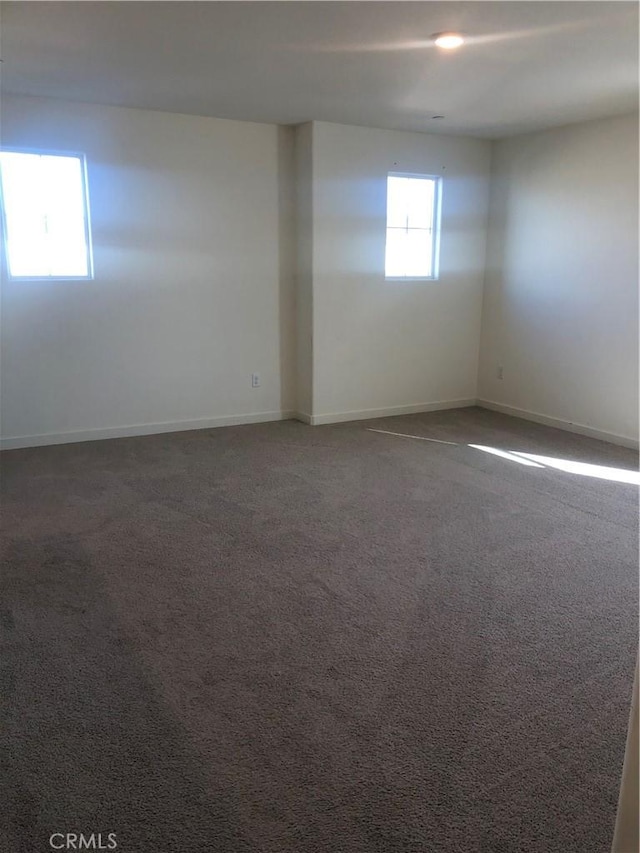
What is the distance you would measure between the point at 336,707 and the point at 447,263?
186 inches

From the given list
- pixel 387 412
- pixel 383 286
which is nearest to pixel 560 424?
pixel 387 412

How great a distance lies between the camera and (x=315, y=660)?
2.36 m

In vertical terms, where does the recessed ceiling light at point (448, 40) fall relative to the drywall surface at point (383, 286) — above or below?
above

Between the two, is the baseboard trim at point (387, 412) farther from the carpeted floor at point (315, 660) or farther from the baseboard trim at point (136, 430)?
the carpeted floor at point (315, 660)

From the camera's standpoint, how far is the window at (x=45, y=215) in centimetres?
457

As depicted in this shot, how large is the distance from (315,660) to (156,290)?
3564 millimetres

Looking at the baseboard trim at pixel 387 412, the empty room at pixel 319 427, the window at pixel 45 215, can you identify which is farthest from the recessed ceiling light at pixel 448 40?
the baseboard trim at pixel 387 412

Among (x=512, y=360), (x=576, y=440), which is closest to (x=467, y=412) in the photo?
(x=512, y=360)

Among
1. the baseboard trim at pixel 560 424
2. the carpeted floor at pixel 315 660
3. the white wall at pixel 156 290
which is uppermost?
the white wall at pixel 156 290

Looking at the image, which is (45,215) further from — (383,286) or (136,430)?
(383,286)

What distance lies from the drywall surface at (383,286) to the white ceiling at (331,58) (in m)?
0.57

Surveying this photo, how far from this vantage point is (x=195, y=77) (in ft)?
12.5

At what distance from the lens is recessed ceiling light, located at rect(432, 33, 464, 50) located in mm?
3033

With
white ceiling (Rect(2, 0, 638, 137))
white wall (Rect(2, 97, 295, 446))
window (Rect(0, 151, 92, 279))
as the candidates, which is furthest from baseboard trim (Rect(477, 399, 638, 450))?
window (Rect(0, 151, 92, 279))
